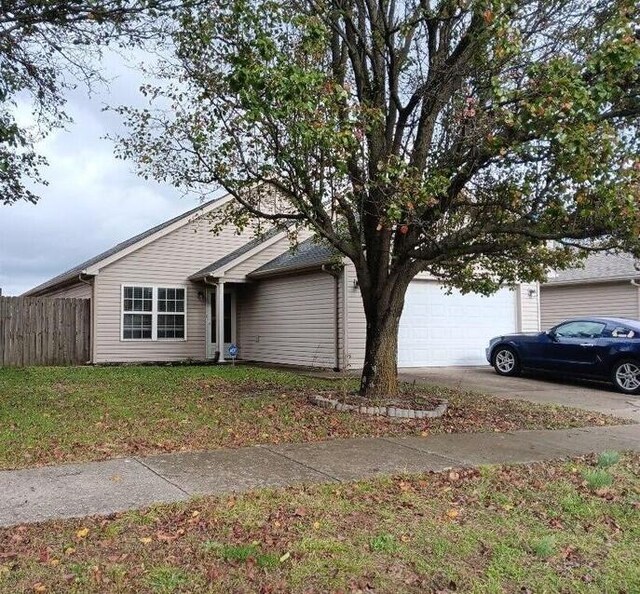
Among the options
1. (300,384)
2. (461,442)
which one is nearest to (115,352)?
(300,384)

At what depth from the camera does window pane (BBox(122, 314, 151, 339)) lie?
18453 millimetres

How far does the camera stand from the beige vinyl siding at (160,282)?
1803cm

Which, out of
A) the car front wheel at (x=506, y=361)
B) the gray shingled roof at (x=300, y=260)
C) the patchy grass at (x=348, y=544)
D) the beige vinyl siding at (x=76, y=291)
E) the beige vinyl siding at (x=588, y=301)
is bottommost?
the patchy grass at (x=348, y=544)

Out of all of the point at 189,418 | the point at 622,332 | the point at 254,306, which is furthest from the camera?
the point at 254,306

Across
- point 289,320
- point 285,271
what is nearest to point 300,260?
point 285,271

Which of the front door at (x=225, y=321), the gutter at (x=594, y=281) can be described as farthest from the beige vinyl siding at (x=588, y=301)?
the front door at (x=225, y=321)

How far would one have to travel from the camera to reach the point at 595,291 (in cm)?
2047

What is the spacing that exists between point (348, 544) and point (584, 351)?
10.4 metres

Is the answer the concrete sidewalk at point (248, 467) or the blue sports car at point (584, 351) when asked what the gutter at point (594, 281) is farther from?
the concrete sidewalk at point (248, 467)

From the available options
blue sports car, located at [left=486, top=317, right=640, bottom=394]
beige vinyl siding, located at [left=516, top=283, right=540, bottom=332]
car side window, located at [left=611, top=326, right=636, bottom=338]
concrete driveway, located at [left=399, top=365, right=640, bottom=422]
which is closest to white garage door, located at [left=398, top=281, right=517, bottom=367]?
beige vinyl siding, located at [left=516, top=283, right=540, bottom=332]

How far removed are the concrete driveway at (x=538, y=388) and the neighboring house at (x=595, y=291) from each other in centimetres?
601

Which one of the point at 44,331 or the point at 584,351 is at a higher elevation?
the point at 44,331

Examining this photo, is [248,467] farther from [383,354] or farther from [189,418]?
[383,354]

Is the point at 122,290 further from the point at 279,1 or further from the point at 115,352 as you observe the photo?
the point at 279,1
